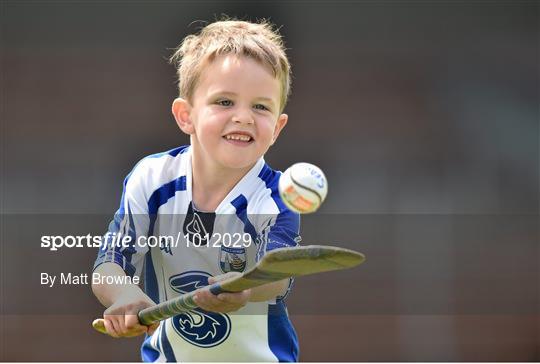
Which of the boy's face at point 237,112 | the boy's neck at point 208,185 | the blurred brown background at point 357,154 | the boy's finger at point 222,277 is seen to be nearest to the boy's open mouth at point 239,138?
the boy's face at point 237,112

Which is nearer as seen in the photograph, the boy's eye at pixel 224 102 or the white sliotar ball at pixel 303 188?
the white sliotar ball at pixel 303 188

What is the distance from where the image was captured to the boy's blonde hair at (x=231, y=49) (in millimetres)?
2838

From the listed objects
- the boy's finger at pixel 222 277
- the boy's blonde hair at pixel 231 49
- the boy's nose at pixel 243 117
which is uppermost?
the boy's blonde hair at pixel 231 49

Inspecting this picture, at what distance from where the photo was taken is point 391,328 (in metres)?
6.64

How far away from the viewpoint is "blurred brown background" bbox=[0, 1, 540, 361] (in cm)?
523

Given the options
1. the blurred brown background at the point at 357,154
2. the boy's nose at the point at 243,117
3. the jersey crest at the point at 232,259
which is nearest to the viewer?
the boy's nose at the point at 243,117

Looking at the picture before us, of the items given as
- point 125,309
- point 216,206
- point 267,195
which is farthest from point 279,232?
point 125,309

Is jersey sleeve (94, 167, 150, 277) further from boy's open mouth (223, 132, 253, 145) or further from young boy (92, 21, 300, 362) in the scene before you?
boy's open mouth (223, 132, 253, 145)

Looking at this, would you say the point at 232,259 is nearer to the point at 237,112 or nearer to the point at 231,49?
the point at 237,112

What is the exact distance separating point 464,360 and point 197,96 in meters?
3.78

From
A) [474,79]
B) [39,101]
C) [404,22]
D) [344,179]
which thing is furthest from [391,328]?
[39,101]

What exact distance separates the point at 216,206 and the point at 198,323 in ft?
1.17

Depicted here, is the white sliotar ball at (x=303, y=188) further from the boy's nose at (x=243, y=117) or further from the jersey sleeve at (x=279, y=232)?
the boy's nose at (x=243, y=117)

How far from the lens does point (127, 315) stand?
2.65 meters
